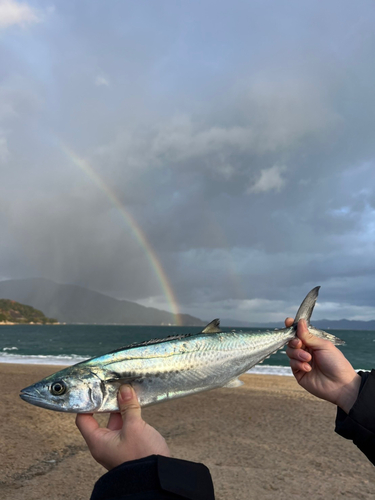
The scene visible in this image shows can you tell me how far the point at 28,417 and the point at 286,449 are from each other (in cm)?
782

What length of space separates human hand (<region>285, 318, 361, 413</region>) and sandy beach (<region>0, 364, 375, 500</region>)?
4.06 m

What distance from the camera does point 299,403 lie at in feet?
49.5

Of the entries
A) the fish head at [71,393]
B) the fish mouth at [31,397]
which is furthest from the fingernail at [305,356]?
the fish mouth at [31,397]

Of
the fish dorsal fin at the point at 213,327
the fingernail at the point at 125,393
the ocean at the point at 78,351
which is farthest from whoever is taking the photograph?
the ocean at the point at 78,351

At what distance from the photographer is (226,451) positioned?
908 centimetres

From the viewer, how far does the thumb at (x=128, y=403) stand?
247cm

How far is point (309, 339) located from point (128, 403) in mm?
2162

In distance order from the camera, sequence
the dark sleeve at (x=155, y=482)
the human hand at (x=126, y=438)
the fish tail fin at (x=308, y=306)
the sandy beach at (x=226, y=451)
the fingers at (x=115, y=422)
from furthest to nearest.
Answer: the sandy beach at (x=226, y=451) → the fish tail fin at (x=308, y=306) → the fingers at (x=115, y=422) → the human hand at (x=126, y=438) → the dark sleeve at (x=155, y=482)

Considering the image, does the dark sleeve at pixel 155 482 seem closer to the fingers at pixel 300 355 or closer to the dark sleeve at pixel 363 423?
the dark sleeve at pixel 363 423

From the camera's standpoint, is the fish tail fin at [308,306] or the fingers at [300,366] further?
the fish tail fin at [308,306]

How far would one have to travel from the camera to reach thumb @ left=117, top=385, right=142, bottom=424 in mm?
2473

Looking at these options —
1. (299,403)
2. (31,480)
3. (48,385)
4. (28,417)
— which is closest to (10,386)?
(28,417)

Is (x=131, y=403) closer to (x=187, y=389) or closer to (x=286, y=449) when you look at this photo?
(x=187, y=389)

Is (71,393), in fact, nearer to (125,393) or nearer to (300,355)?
(125,393)
